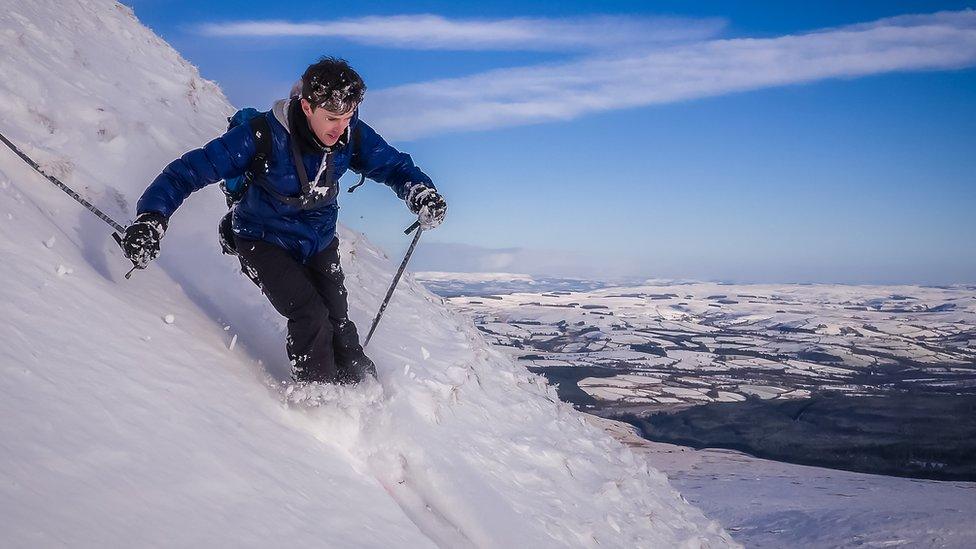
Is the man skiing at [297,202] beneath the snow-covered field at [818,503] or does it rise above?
above

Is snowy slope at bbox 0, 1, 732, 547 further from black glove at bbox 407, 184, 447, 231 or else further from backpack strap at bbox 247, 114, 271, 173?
black glove at bbox 407, 184, 447, 231

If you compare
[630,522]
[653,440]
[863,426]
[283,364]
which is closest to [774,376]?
[863,426]

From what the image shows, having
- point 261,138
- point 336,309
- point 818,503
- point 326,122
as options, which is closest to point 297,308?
point 336,309

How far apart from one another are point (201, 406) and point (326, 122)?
2003 millimetres

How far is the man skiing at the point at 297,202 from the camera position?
416cm

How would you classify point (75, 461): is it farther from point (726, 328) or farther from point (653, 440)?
point (726, 328)

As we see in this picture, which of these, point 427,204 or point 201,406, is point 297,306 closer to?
point 201,406

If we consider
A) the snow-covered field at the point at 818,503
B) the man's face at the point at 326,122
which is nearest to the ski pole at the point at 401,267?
the man's face at the point at 326,122

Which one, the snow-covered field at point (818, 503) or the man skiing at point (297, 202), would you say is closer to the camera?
the man skiing at point (297, 202)

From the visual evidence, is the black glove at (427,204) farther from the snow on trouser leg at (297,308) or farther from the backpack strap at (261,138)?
the backpack strap at (261,138)

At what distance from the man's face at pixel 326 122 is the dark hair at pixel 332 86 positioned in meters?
0.04

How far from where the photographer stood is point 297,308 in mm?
4465

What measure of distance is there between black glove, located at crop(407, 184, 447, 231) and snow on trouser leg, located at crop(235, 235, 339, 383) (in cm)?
123

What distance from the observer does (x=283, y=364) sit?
513 cm
